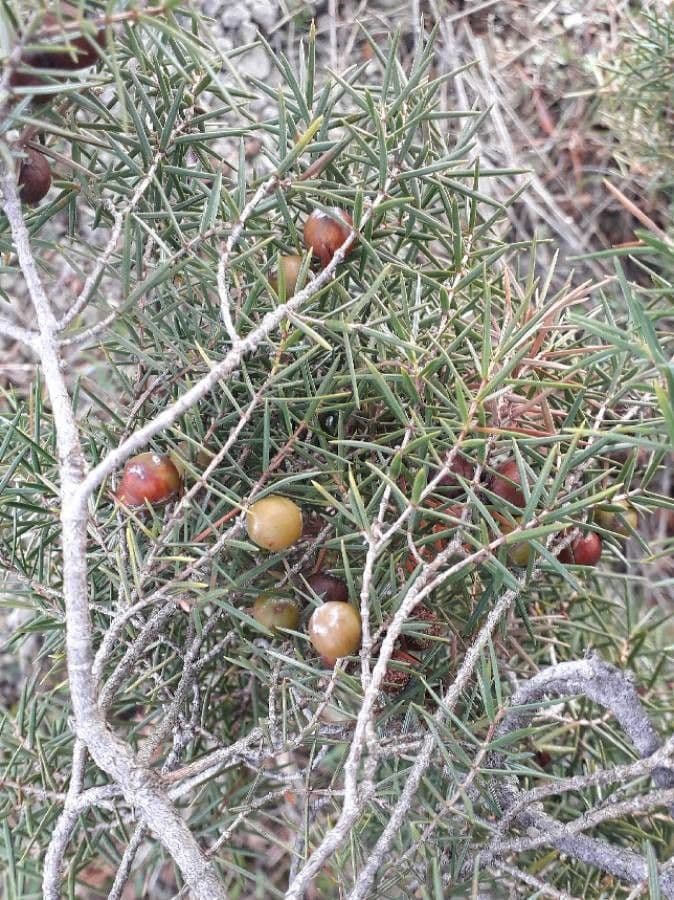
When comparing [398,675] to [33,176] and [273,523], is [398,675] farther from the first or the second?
[33,176]

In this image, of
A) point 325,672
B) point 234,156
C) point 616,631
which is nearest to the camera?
point 325,672

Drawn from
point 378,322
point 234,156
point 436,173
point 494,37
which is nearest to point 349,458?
point 378,322

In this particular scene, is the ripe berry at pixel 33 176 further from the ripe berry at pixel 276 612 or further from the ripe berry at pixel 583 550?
the ripe berry at pixel 583 550

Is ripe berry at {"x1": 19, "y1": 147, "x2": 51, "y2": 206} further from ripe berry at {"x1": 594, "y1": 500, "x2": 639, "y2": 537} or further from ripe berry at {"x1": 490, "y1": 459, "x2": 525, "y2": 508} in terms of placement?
ripe berry at {"x1": 594, "y1": 500, "x2": 639, "y2": 537}

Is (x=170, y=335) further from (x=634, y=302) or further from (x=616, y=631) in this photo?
(x=616, y=631)

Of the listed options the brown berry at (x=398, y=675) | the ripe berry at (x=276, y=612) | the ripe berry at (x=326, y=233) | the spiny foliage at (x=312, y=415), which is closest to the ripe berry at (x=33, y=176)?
the spiny foliage at (x=312, y=415)
